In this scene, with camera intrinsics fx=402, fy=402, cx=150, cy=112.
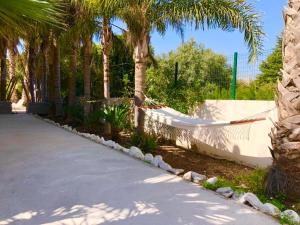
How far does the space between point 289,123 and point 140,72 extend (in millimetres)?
4148

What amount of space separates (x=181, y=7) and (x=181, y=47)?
59.0ft

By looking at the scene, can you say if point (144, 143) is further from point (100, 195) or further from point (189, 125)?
point (100, 195)

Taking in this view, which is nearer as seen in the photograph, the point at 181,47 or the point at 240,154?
the point at 240,154

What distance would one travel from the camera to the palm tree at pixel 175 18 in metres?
7.16

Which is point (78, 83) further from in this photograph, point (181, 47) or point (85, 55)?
point (181, 47)

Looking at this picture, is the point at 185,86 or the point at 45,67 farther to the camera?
the point at 45,67

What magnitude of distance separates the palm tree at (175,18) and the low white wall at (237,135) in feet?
3.54

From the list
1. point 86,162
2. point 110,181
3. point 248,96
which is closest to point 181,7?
point 248,96

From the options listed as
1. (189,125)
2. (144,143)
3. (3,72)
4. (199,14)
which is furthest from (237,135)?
(3,72)

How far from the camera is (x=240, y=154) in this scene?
718cm

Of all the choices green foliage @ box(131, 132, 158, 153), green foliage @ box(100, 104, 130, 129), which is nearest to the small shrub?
green foliage @ box(131, 132, 158, 153)

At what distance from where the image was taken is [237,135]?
6.52 meters

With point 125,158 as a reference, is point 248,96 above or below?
above

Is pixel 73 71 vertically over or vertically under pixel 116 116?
over
